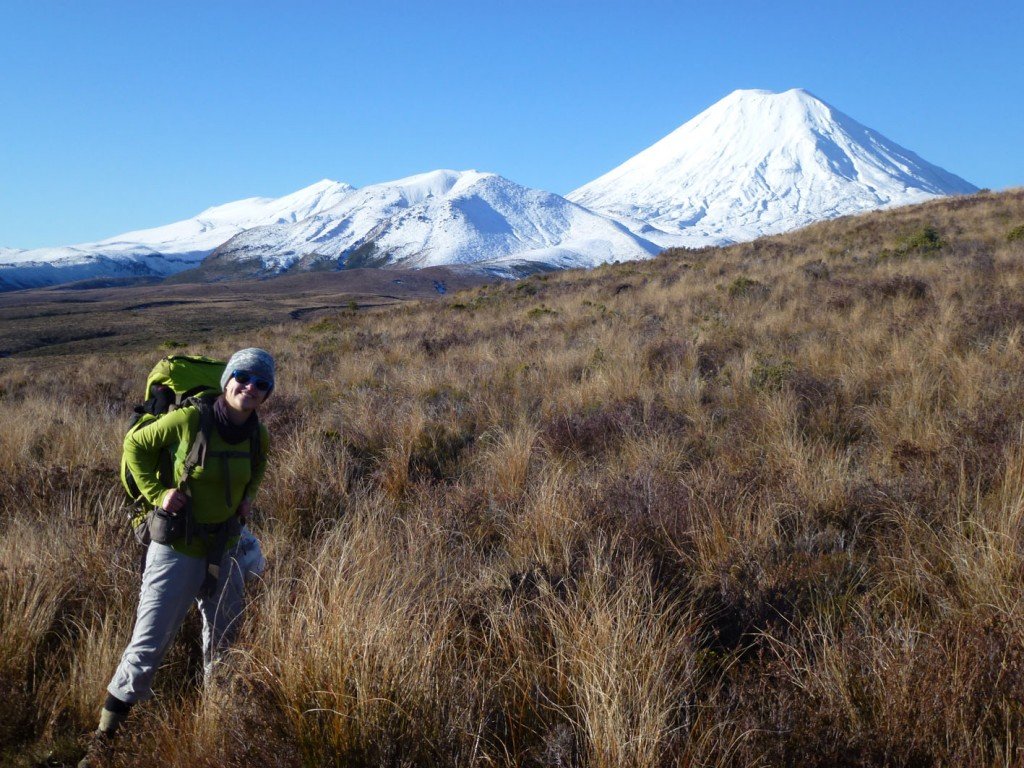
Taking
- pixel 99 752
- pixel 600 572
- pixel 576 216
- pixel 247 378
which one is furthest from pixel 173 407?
pixel 576 216

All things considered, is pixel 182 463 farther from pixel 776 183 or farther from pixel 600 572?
pixel 776 183

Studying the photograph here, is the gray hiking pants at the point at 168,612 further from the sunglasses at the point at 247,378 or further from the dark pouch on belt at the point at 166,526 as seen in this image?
the sunglasses at the point at 247,378

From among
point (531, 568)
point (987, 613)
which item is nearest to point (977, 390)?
point (987, 613)

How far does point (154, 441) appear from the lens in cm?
254

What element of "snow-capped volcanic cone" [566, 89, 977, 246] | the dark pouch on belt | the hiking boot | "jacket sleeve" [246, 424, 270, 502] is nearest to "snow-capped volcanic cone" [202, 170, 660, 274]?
"snow-capped volcanic cone" [566, 89, 977, 246]

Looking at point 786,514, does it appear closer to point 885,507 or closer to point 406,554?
point 885,507

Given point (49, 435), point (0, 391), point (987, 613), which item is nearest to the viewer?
point (987, 613)

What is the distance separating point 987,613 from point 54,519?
4.46 m

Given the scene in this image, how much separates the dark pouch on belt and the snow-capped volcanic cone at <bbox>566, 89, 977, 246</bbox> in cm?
13179

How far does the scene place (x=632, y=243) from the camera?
116125 mm

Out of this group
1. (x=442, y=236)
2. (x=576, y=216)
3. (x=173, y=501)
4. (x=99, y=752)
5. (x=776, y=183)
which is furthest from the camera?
(x=776, y=183)

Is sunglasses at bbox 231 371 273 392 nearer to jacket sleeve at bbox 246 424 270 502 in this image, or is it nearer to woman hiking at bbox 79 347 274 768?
woman hiking at bbox 79 347 274 768

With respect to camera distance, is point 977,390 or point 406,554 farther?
point 977,390

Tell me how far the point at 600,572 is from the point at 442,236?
141966 mm
